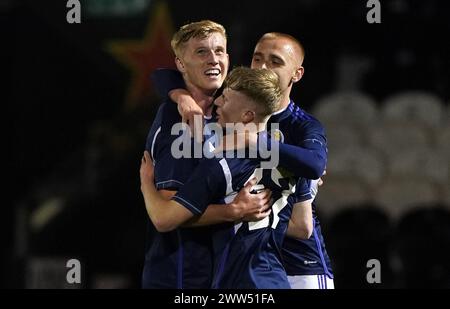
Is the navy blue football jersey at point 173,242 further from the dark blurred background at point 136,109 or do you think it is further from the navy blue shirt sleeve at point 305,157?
Result: the dark blurred background at point 136,109

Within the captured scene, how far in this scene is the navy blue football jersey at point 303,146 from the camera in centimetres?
346

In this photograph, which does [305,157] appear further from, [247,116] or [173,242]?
[173,242]

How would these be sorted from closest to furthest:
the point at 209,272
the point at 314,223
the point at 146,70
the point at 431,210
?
the point at 209,272, the point at 314,223, the point at 431,210, the point at 146,70

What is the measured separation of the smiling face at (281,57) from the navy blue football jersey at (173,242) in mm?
349

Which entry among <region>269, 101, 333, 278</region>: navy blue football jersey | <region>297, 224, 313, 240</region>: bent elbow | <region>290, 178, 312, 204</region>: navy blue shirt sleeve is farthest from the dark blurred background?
<region>290, 178, 312, 204</region>: navy blue shirt sleeve

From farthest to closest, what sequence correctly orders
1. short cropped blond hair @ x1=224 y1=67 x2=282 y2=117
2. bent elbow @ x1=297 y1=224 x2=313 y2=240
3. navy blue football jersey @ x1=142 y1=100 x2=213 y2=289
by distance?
bent elbow @ x1=297 y1=224 x2=313 y2=240
navy blue football jersey @ x1=142 y1=100 x2=213 y2=289
short cropped blond hair @ x1=224 y1=67 x2=282 y2=117

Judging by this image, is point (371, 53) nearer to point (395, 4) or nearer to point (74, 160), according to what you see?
point (395, 4)

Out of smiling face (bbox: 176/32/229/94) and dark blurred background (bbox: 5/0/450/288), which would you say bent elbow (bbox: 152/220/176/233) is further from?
dark blurred background (bbox: 5/0/450/288)

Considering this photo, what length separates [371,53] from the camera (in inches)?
321

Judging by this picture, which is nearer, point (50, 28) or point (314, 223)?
→ point (314, 223)

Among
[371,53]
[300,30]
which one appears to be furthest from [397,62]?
[300,30]

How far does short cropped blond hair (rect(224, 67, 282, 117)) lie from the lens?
3252 millimetres

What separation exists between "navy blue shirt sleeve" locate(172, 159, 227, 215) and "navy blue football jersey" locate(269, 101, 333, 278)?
0.73ft
